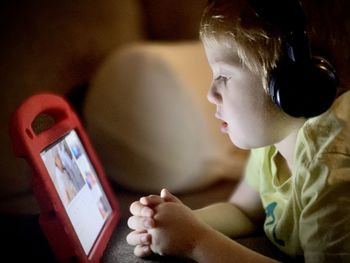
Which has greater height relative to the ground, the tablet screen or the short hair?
the short hair

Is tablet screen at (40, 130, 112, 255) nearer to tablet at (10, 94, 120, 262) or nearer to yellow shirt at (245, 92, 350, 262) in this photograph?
tablet at (10, 94, 120, 262)

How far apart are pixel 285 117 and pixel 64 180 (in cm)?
26

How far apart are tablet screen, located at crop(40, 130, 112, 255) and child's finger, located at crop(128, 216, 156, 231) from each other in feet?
0.15

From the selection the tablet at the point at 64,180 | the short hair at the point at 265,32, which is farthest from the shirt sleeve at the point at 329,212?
the tablet at the point at 64,180

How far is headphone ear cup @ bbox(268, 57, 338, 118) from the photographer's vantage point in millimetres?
546

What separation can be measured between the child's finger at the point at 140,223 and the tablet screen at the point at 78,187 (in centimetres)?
5

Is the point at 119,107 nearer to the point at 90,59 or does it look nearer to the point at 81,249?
the point at 90,59

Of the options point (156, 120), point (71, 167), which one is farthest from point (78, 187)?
point (156, 120)

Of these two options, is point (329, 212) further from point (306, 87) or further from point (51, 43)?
point (51, 43)

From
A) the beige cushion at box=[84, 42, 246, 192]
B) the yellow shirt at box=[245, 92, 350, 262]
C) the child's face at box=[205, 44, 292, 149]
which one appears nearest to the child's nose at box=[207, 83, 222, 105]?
the child's face at box=[205, 44, 292, 149]

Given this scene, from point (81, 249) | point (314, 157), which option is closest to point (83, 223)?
point (81, 249)

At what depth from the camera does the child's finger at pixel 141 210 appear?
602 mm

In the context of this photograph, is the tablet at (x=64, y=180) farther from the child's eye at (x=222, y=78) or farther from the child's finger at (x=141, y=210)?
the child's eye at (x=222, y=78)

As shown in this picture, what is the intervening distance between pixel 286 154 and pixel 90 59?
0.50 metres
